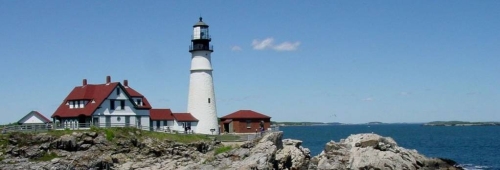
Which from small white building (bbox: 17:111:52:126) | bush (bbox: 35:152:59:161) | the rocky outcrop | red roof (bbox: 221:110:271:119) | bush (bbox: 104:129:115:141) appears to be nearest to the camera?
the rocky outcrop

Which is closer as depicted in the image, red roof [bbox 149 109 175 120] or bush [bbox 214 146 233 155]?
bush [bbox 214 146 233 155]

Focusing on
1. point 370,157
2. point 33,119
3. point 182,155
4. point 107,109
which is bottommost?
point 370,157

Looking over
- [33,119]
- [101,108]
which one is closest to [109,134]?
[101,108]

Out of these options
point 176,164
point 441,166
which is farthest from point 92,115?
point 441,166

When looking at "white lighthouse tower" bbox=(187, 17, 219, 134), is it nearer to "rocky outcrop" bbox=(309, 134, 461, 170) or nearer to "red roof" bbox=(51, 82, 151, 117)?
"red roof" bbox=(51, 82, 151, 117)

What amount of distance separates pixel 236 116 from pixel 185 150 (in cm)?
958

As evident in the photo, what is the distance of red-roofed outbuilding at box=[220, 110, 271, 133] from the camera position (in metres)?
52.0

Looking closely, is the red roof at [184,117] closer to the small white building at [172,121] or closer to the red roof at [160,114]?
the small white building at [172,121]

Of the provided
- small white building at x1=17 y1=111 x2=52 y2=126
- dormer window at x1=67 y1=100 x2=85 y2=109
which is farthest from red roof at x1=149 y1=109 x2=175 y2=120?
small white building at x1=17 y1=111 x2=52 y2=126

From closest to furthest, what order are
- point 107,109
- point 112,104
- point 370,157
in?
1. point 370,157
2. point 107,109
3. point 112,104

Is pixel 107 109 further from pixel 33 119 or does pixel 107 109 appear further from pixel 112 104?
pixel 33 119

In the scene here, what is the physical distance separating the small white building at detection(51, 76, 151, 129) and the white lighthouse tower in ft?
13.1

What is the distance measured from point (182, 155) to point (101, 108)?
314 inches

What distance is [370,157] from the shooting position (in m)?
38.3
